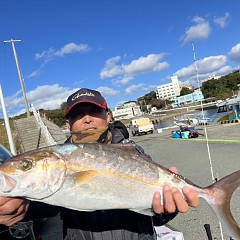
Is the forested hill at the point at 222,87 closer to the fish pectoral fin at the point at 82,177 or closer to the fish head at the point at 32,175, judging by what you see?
the fish pectoral fin at the point at 82,177

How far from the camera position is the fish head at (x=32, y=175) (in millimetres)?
1894

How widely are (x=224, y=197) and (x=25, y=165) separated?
1.37 meters

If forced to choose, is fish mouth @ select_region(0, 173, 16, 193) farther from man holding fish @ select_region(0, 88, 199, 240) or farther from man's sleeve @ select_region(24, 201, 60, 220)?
man's sleeve @ select_region(24, 201, 60, 220)

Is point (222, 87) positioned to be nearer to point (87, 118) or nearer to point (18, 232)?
point (18, 232)

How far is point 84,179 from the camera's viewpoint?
2016 mm

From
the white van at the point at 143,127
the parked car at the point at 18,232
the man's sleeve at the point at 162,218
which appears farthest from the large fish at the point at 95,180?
the white van at the point at 143,127

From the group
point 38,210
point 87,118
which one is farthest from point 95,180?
point 87,118

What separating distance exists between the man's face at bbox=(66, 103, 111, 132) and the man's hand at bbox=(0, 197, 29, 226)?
0.91 meters

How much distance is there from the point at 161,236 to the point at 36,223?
1.73 metres

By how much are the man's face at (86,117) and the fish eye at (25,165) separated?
90 cm

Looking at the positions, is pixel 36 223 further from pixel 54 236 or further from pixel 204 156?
pixel 204 156

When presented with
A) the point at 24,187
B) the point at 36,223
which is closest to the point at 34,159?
the point at 24,187

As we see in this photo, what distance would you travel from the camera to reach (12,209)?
2.04 meters

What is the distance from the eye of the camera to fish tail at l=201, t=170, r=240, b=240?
2.20 m
